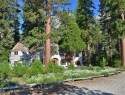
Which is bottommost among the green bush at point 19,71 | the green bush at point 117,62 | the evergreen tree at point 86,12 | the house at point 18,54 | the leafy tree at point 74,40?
the green bush at point 19,71

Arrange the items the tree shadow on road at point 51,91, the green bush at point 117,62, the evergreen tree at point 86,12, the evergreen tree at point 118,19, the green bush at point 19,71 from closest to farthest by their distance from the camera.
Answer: the tree shadow on road at point 51,91
the green bush at point 19,71
the evergreen tree at point 118,19
the green bush at point 117,62
the evergreen tree at point 86,12

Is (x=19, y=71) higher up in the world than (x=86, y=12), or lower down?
lower down

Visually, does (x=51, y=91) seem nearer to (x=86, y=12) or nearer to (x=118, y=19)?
(x=118, y=19)

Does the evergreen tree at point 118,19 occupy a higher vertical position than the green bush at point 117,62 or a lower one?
higher

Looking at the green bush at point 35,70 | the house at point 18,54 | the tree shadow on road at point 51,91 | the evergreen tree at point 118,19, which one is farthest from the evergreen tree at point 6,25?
the tree shadow on road at point 51,91

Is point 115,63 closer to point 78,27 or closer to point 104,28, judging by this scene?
point 78,27

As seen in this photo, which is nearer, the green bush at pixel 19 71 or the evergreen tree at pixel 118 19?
the green bush at pixel 19 71

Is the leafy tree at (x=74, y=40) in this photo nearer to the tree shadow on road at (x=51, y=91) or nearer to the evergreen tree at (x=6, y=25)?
the evergreen tree at (x=6, y=25)

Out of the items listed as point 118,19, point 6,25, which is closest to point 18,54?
point 6,25

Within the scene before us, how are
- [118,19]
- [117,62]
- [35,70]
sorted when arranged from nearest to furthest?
1. [35,70]
2. [118,19]
3. [117,62]

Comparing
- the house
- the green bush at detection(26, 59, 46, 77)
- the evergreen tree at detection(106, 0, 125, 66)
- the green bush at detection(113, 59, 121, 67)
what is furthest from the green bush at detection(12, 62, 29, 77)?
the house

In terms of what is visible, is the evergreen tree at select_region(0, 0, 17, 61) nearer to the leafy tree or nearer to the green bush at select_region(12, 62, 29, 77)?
the leafy tree

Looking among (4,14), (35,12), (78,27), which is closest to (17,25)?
(4,14)

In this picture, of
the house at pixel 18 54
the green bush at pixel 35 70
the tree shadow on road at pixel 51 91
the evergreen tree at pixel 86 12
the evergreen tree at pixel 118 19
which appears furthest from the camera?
the house at pixel 18 54
